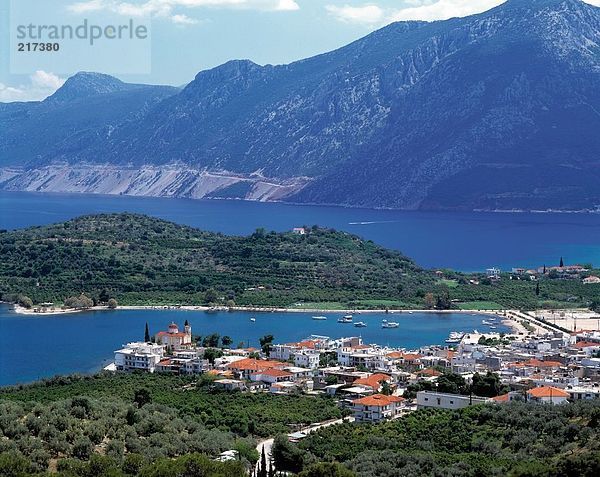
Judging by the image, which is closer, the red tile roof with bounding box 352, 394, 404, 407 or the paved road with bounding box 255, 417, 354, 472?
the paved road with bounding box 255, 417, 354, 472

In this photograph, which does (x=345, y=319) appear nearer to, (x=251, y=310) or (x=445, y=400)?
(x=251, y=310)

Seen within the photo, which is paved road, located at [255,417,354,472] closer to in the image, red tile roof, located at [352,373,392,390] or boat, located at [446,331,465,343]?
red tile roof, located at [352,373,392,390]

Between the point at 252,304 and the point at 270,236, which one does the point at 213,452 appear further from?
the point at 270,236

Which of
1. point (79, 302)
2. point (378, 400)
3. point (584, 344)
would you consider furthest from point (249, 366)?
point (79, 302)

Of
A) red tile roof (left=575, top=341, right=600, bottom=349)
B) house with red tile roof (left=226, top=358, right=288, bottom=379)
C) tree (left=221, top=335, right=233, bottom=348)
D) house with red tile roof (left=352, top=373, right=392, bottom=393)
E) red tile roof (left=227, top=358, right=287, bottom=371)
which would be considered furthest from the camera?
tree (left=221, top=335, right=233, bottom=348)

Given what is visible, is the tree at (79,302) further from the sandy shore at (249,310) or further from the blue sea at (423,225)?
the blue sea at (423,225)

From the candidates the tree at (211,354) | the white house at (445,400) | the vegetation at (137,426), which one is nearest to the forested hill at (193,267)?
the tree at (211,354)

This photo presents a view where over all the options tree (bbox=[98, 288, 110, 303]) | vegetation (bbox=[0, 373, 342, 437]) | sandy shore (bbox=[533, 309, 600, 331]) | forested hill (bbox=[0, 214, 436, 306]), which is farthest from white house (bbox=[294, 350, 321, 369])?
tree (bbox=[98, 288, 110, 303])
